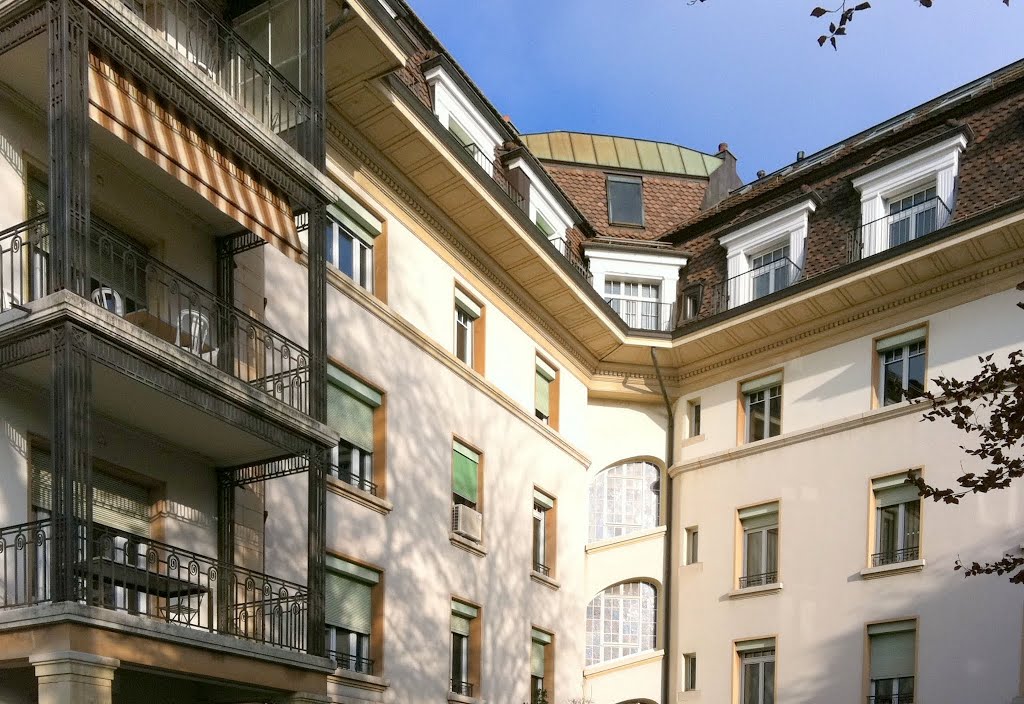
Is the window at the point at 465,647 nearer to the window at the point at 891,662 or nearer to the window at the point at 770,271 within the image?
the window at the point at 891,662

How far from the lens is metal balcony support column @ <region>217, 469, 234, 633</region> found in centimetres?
1430

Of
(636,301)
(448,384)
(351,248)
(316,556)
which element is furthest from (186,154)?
(636,301)

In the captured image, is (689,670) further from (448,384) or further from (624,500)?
(448,384)

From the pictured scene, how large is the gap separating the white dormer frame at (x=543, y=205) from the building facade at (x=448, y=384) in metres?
0.11

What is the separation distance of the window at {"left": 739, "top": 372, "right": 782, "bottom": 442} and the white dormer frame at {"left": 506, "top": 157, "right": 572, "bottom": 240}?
466 centimetres

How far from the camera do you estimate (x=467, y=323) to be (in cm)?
2231

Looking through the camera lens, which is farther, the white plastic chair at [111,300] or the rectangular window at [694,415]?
the rectangular window at [694,415]

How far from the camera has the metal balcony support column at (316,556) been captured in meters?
14.5

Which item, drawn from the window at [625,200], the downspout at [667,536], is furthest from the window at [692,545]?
the window at [625,200]

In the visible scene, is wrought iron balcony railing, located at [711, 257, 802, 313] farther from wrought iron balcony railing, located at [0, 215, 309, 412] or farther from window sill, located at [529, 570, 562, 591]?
wrought iron balcony railing, located at [0, 215, 309, 412]

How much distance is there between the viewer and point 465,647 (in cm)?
2088

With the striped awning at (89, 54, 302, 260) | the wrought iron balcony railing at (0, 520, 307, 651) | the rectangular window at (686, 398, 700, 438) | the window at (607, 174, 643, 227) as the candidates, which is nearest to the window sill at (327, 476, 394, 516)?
the wrought iron balcony railing at (0, 520, 307, 651)

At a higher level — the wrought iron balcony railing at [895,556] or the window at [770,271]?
the window at [770,271]

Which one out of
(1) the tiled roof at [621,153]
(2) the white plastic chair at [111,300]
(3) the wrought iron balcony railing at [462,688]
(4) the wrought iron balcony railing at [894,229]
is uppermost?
(1) the tiled roof at [621,153]
